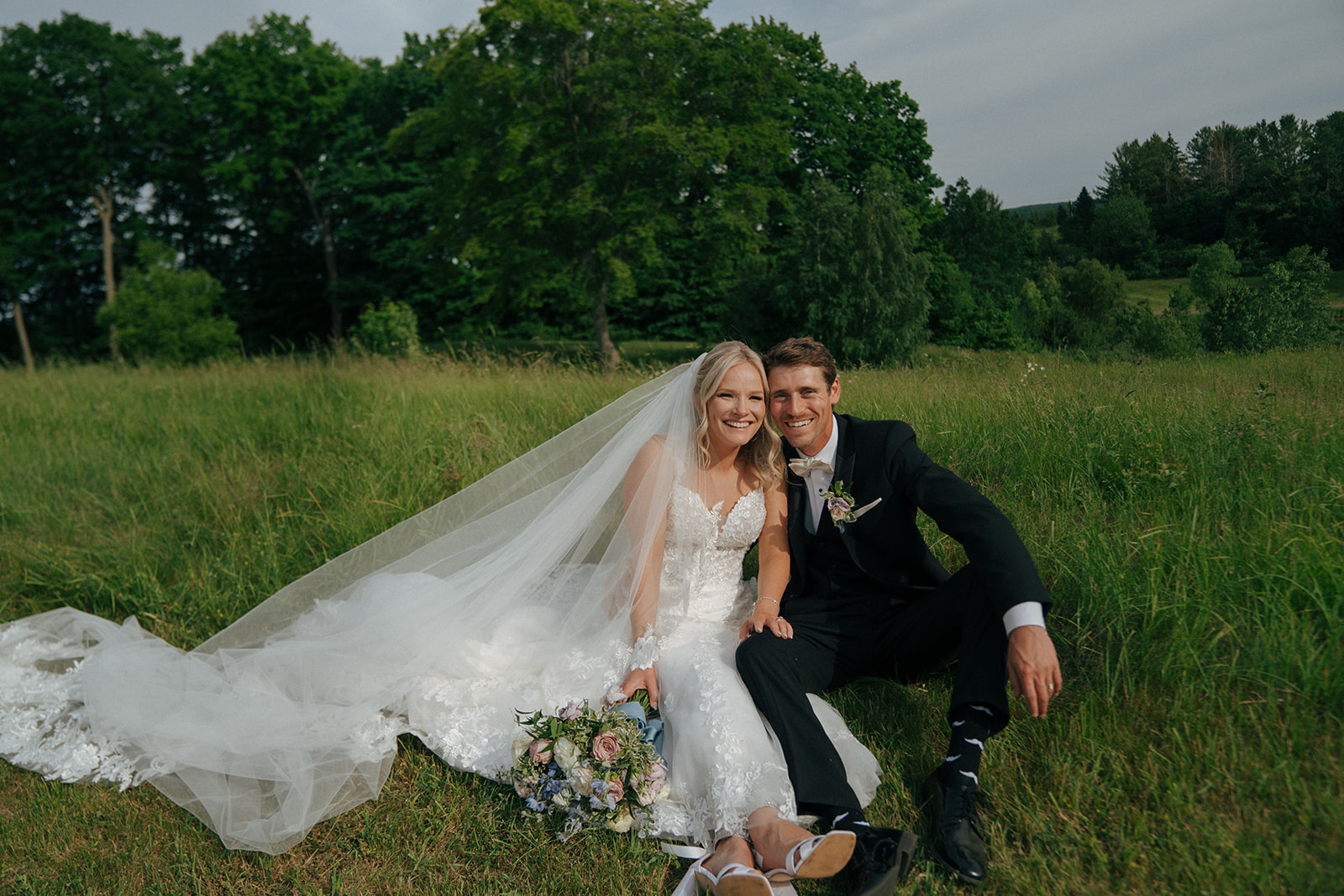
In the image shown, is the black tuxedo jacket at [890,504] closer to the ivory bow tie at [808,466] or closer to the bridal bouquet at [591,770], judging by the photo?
the ivory bow tie at [808,466]

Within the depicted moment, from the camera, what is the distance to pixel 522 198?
18.3m

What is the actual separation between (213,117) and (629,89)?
20998 mm

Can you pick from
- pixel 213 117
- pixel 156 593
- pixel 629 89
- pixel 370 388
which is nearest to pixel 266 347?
pixel 213 117

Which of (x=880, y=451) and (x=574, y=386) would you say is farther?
(x=574, y=386)

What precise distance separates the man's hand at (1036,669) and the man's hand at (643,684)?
1450 mm

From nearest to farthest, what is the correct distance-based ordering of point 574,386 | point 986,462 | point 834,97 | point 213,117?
point 986,462, point 574,386, point 834,97, point 213,117

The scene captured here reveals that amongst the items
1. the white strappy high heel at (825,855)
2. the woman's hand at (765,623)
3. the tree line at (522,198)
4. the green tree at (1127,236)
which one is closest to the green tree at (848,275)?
the tree line at (522,198)

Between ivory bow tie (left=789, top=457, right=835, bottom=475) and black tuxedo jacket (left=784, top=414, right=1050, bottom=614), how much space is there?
56mm

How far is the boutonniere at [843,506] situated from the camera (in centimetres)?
346

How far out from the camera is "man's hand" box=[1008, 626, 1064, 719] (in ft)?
8.76

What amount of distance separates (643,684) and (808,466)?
1.22m

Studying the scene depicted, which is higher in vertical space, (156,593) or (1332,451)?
(1332,451)

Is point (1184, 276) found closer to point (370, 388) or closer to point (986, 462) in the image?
point (986, 462)

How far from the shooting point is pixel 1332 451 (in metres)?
3.83
